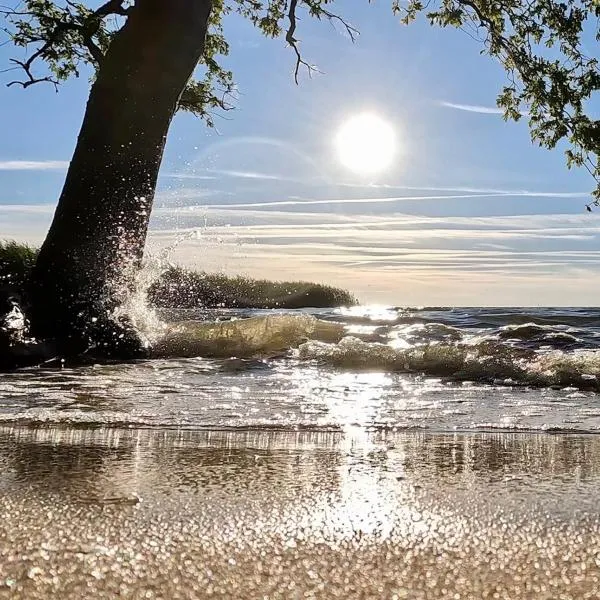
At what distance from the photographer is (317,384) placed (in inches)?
184

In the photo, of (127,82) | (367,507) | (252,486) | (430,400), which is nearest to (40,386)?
(430,400)

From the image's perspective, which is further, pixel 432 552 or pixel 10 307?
pixel 10 307

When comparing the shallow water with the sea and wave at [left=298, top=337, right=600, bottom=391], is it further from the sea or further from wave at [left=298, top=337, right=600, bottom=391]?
wave at [left=298, top=337, right=600, bottom=391]

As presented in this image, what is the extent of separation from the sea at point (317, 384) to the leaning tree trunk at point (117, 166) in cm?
73

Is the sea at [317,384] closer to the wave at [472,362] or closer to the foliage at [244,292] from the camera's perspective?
the wave at [472,362]

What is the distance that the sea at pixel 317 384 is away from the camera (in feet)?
10.3

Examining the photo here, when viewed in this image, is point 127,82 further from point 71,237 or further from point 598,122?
point 598,122

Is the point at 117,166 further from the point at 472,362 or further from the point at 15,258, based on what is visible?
the point at 15,258

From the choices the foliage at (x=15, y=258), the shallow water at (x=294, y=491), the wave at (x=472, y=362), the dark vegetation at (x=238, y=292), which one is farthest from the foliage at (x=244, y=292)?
the shallow water at (x=294, y=491)

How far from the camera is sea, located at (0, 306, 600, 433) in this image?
3127mm

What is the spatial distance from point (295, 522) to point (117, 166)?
20.9 feet

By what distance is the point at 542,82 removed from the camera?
34.4 ft

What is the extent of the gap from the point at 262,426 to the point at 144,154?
5091 millimetres

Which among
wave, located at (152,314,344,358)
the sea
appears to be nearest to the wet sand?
the sea
